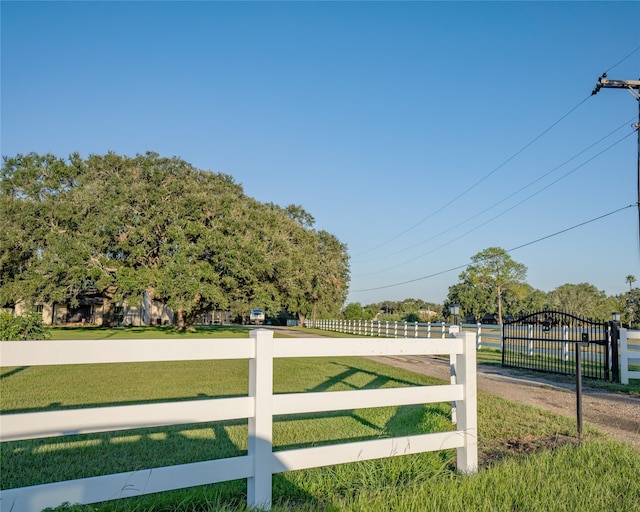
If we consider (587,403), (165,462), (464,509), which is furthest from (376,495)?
(587,403)

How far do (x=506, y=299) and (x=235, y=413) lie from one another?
231 ft

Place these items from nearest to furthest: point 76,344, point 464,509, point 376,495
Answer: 1. point 76,344
2. point 464,509
3. point 376,495

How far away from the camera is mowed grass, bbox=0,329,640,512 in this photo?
10.9ft

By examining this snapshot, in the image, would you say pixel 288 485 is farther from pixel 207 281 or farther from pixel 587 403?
pixel 207 281

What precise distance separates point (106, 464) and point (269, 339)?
88.4 inches

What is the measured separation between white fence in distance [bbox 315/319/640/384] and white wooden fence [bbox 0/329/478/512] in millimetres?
782

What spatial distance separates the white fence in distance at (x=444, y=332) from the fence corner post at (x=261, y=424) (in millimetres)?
1933

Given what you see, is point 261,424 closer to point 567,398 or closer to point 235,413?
point 235,413

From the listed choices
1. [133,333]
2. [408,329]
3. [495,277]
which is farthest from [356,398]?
[495,277]

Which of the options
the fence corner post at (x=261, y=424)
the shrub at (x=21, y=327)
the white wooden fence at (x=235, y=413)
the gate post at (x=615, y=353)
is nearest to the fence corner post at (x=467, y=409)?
the white wooden fence at (x=235, y=413)

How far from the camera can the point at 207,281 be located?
91.9 feet

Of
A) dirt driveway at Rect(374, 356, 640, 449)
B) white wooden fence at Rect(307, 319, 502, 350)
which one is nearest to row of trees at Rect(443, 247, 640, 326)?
white wooden fence at Rect(307, 319, 502, 350)

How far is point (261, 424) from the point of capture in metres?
3.20

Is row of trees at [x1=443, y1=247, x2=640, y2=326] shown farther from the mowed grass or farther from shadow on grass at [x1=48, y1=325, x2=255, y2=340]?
the mowed grass
